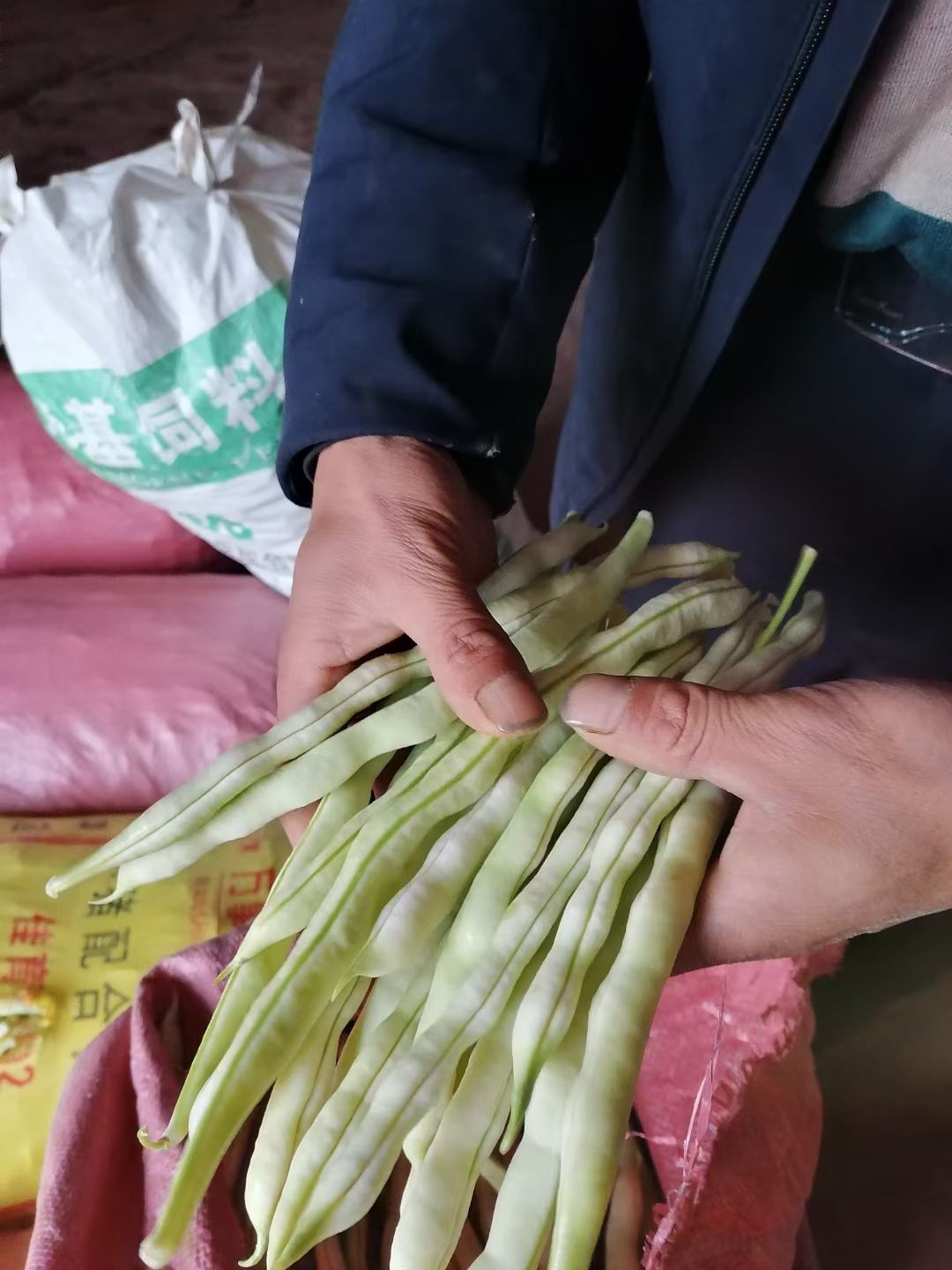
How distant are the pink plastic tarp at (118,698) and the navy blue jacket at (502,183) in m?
0.41

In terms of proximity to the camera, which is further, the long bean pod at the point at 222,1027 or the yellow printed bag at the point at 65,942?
the yellow printed bag at the point at 65,942

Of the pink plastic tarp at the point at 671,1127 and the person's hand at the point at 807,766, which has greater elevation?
the person's hand at the point at 807,766

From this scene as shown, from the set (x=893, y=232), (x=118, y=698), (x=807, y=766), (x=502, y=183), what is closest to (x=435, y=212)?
(x=502, y=183)

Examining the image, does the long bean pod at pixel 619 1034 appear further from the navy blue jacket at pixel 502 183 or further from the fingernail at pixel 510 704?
the navy blue jacket at pixel 502 183

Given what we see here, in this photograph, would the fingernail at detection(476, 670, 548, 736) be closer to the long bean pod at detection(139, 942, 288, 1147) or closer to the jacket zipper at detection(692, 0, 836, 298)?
the long bean pod at detection(139, 942, 288, 1147)

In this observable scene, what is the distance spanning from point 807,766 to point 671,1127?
433 mm

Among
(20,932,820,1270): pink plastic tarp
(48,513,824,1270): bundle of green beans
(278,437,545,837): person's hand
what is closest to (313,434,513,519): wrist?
(278,437,545,837): person's hand

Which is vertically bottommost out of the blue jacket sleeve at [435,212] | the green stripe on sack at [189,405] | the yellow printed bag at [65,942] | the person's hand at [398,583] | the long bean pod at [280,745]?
the yellow printed bag at [65,942]

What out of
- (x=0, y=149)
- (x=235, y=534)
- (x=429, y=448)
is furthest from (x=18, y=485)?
(x=429, y=448)

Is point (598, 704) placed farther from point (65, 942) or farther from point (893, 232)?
point (65, 942)

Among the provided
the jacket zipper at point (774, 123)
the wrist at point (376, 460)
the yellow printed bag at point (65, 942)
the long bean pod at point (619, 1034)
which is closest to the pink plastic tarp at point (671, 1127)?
the yellow printed bag at point (65, 942)

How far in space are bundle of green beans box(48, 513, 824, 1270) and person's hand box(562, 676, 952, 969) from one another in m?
0.03

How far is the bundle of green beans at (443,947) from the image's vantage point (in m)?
0.35

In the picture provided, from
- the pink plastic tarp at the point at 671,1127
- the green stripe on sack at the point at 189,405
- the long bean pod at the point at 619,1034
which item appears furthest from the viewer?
the green stripe on sack at the point at 189,405
